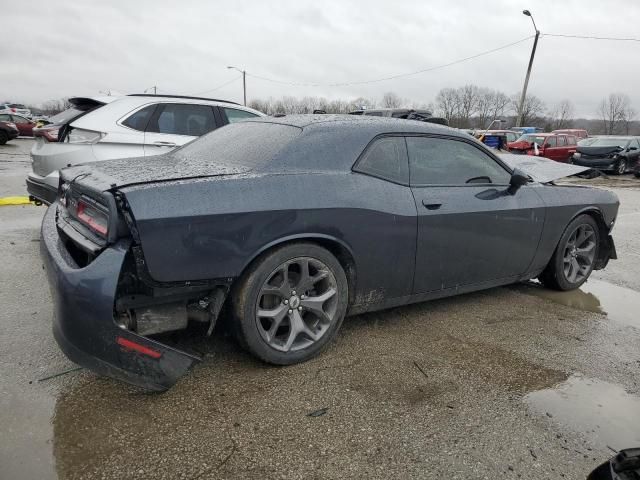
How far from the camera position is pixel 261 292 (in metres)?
2.66

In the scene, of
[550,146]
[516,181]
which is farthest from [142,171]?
[550,146]

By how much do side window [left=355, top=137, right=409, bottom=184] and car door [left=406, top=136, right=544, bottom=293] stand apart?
74 mm

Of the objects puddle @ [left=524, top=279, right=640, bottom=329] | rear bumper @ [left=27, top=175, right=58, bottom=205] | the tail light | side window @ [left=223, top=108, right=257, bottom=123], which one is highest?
side window @ [left=223, top=108, right=257, bottom=123]

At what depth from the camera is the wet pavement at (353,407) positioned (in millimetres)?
2070

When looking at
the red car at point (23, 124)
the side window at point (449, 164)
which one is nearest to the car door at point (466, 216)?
the side window at point (449, 164)

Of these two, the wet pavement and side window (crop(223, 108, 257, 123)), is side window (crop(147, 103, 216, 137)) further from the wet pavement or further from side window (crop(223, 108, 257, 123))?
the wet pavement

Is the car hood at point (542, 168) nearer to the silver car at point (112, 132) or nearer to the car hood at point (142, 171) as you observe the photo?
the car hood at point (142, 171)

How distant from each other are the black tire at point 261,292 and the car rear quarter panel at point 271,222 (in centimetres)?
8

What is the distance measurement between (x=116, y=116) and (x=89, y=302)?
12.2 feet

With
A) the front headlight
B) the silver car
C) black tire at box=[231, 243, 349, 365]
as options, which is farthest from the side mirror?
the front headlight

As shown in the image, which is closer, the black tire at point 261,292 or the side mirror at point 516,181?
the black tire at point 261,292

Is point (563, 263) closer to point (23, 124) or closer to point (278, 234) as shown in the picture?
point (278, 234)

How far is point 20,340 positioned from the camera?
9.90 ft

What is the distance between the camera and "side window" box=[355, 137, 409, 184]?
3.14 meters
